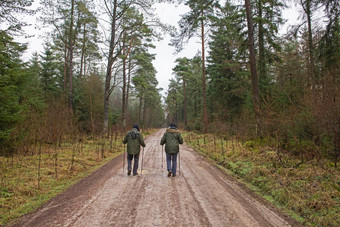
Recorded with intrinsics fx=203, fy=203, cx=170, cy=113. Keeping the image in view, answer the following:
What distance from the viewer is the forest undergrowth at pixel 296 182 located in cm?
401

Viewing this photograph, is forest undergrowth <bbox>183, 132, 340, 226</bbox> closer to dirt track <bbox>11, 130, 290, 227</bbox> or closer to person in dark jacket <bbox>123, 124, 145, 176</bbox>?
dirt track <bbox>11, 130, 290, 227</bbox>

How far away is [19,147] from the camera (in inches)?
355

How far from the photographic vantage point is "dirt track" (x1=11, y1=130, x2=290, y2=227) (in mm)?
3630

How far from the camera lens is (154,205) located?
4297mm

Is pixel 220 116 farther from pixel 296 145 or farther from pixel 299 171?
pixel 299 171

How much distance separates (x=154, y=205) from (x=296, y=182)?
3.79 m

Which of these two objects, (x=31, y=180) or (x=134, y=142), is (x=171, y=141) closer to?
(x=134, y=142)

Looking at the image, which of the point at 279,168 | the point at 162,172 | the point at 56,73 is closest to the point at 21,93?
the point at 162,172

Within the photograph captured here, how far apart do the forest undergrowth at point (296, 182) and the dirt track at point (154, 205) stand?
0.56 metres

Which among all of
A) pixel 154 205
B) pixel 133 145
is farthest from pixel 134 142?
pixel 154 205

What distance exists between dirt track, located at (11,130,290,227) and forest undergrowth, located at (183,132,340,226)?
0.56 meters

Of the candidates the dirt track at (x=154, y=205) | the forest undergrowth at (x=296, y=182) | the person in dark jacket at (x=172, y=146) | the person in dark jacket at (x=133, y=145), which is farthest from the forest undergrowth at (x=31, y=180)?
the forest undergrowth at (x=296, y=182)

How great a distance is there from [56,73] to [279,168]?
24873mm

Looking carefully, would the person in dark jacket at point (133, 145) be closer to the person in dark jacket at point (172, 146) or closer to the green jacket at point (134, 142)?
the green jacket at point (134, 142)
